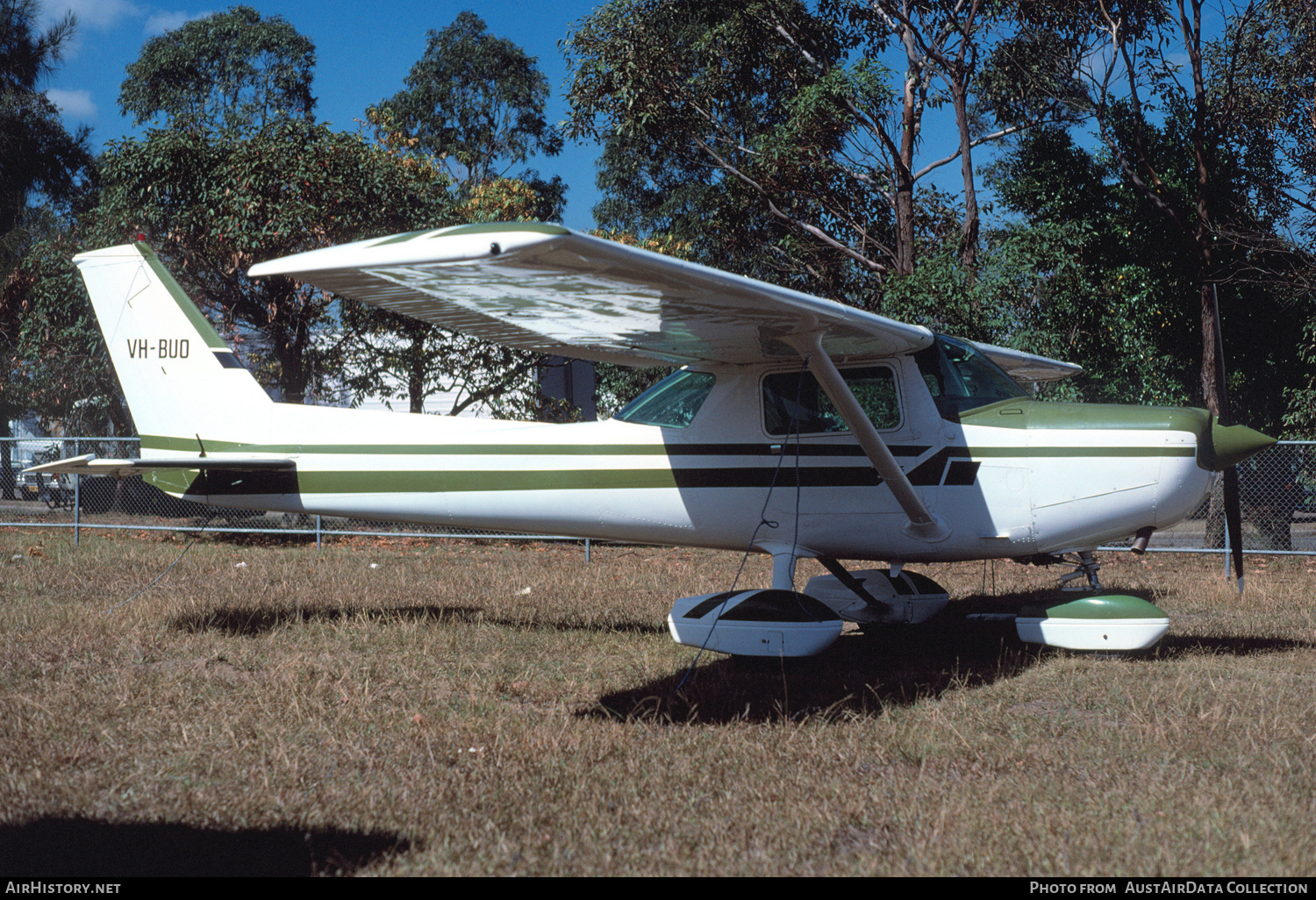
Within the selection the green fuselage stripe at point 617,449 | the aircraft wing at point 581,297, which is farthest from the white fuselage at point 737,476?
the aircraft wing at point 581,297

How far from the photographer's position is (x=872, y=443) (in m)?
5.85

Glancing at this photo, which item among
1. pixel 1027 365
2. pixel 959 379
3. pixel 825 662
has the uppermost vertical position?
pixel 1027 365

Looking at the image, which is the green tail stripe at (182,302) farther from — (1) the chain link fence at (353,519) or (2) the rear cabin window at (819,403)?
(2) the rear cabin window at (819,403)

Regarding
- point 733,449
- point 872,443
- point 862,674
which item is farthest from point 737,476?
point 862,674

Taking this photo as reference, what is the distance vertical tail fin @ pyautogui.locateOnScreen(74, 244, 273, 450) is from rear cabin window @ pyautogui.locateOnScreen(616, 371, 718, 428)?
3.14 m

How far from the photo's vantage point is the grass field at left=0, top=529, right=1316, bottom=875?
325cm

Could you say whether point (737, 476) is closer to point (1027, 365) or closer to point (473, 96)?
point (1027, 365)

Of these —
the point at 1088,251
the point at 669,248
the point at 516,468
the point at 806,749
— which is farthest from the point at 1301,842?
the point at 669,248

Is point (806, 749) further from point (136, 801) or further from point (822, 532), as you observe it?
point (136, 801)

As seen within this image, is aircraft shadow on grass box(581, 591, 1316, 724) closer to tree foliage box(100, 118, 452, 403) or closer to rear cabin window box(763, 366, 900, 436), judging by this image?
rear cabin window box(763, 366, 900, 436)

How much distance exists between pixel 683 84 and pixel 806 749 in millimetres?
15501

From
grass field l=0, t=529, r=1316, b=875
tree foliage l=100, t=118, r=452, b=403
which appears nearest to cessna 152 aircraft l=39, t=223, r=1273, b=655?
grass field l=0, t=529, r=1316, b=875

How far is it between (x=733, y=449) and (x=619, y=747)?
8.82 feet

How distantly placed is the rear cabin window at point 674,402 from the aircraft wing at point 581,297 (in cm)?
19
